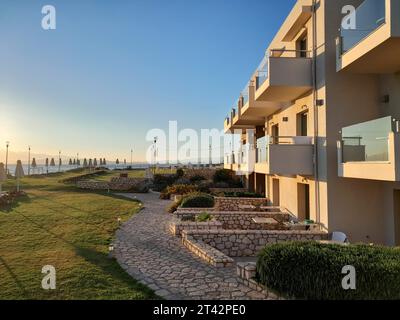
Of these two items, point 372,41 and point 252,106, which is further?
point 252,106

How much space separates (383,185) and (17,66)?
50.4 ft

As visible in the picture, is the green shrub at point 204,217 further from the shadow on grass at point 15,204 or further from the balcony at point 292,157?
the shadow on grass at point 15,204

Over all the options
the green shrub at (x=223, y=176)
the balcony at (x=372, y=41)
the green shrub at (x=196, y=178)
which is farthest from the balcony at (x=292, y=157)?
the green shrub at (x=196, y=178)

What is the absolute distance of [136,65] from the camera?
15.2m

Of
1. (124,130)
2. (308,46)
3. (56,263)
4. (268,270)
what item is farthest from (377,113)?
(124,130)

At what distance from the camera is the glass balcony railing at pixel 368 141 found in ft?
24.2

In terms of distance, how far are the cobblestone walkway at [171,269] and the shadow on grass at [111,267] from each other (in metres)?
0.18

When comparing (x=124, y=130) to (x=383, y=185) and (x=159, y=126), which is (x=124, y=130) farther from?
(x=383, y=185)

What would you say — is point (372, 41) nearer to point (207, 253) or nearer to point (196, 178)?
point (207, 253)

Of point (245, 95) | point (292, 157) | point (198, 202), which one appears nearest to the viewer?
point (292, 157)

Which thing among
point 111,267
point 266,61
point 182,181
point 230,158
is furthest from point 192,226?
point 182,181

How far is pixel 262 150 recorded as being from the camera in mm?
13242

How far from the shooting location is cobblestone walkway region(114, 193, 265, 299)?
6.09 m

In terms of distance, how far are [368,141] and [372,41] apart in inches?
111
